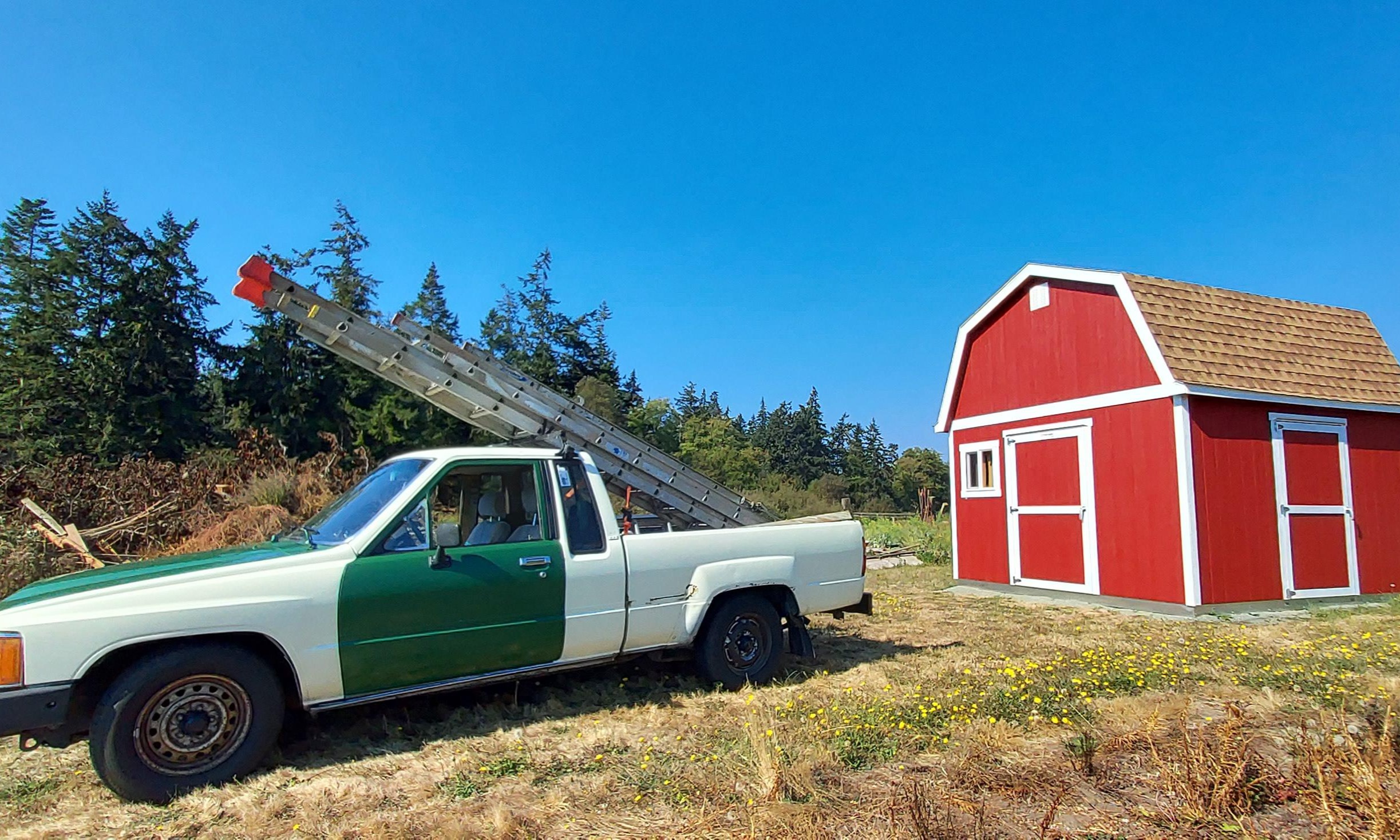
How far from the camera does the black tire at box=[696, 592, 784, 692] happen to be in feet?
19.9

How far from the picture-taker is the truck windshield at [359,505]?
509 centimetres

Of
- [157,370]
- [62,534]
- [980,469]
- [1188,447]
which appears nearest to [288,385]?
[157,370]

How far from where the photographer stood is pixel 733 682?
6121 mm

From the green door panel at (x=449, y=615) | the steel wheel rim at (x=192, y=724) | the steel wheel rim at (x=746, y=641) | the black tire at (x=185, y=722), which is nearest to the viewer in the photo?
the black tire at (x=185, y=722)

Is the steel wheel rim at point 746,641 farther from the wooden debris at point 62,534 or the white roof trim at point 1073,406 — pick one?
the wooden debris at point 62,534

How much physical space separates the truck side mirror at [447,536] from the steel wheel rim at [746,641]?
7.38 feet

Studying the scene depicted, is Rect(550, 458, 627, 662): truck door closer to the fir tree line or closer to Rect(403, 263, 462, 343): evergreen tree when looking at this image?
the fir tree line

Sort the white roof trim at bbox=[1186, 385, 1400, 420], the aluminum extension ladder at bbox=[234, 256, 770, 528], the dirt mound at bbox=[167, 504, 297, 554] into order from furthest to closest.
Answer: the dirt mound at bbox=[167, 504, 297, 554] → the white roof trim at bbox=[1186, 385, 1400, 420] → the aluminum extension ladder at bbox=[234, 256, 770, 528]

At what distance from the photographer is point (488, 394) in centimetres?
673

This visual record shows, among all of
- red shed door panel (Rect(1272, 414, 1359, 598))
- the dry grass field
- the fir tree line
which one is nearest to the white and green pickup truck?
the dry grass field

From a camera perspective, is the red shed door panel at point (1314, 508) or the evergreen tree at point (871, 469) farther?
the evergreen tree at point (871, 469)

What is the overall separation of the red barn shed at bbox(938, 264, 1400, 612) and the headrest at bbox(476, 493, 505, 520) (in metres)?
8.03

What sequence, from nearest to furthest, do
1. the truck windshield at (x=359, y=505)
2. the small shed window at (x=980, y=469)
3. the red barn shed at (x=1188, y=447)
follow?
the truck windshield at (x=359, y=505), the red barn shed at (x=1188, y=447), the small shed window at (x=980, y=469)

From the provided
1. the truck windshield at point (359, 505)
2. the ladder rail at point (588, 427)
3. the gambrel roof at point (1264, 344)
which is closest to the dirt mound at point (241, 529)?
the ladder rail at point (588, 427)
